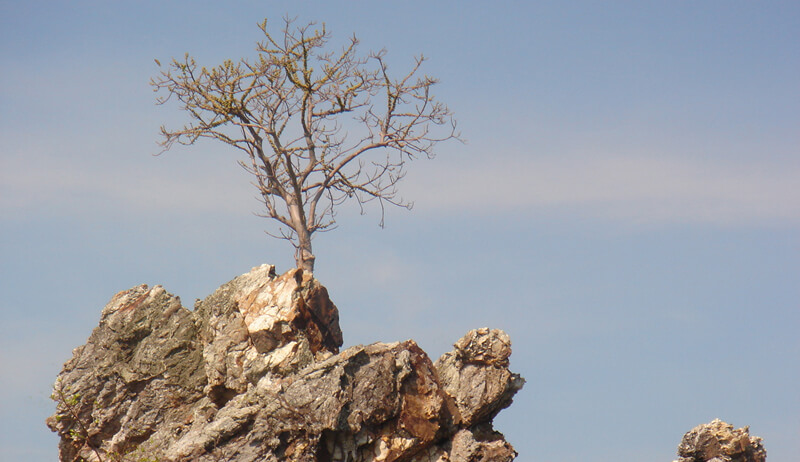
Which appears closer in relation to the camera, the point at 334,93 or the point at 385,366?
the point at 385,366

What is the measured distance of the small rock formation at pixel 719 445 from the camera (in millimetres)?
26031

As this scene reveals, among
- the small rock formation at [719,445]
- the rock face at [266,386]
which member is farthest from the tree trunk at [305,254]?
the small rock formation at [719,445]

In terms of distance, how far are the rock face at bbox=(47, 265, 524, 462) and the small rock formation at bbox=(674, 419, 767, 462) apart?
6.63 metres

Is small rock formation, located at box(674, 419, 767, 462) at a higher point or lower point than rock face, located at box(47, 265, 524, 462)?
higher

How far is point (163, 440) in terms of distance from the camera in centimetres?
2481

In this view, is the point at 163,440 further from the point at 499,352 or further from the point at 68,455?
the point at 499,352

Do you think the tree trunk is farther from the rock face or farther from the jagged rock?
the jagged rock

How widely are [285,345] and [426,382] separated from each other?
14.0ft

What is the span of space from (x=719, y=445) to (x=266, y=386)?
13.9m

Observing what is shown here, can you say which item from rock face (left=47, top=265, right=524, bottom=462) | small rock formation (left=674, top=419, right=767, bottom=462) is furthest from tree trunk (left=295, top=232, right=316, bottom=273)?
small rock formation (left=674, top=419, right=767, bottom=462)

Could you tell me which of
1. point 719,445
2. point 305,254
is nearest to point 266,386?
point 305,254

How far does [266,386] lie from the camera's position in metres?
22.3

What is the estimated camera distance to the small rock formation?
26.0 metres

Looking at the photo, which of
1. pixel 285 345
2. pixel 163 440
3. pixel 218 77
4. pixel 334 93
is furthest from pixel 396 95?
pixel 163 440
